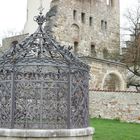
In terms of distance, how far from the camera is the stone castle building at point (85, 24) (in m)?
35.7

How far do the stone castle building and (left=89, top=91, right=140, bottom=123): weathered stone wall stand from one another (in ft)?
23.6

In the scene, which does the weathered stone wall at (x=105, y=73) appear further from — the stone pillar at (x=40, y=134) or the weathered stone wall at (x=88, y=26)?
the stone pillar at (x=40, y=134)

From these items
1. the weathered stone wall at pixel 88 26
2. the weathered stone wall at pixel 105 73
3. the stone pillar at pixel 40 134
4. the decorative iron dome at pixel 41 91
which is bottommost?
the stone pillar at pixel 40 134

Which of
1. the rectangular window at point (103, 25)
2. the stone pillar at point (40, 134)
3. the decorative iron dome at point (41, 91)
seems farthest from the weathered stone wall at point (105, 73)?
the stone pillar at point (40, 134)

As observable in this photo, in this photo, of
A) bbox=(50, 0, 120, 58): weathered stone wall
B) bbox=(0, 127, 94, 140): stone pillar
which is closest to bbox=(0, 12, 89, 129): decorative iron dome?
bbox=(0, 127, 94, 140): stone pillar

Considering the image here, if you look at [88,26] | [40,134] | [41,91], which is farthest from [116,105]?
[88,26]

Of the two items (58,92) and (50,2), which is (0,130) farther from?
(50,2)

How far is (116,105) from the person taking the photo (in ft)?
74.2

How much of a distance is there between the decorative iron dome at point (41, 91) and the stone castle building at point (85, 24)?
23.1m

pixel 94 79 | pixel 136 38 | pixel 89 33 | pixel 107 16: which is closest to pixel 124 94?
pixel 94 79

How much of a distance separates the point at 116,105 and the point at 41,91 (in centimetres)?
1564

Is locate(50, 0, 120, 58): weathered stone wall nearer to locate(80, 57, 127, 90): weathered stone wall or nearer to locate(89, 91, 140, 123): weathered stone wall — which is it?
locate(80, 57, 127, 90): weathered stone wall

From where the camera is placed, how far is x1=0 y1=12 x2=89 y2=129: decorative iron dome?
285 inches

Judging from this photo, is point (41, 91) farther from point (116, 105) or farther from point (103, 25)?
point (103, 25)
